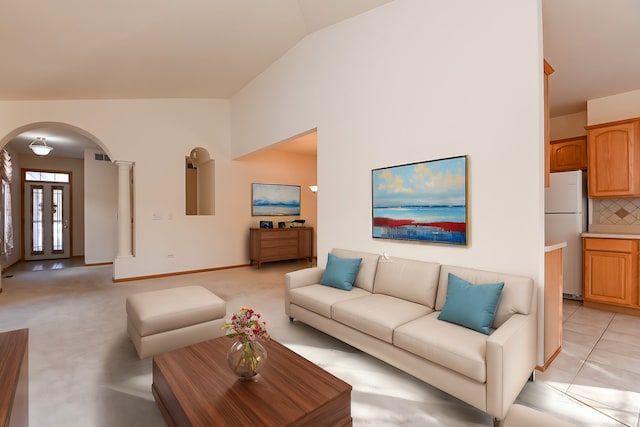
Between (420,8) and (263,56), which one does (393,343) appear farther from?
(263,56)

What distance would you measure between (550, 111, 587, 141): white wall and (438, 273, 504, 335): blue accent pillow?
4.33 m

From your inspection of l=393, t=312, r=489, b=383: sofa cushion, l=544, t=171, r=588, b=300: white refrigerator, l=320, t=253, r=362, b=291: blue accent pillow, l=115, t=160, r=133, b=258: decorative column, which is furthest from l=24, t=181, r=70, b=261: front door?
l=544, t=171, r=588, b=300: white refrigerator

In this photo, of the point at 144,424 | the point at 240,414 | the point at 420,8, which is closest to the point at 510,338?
the point at 240,414

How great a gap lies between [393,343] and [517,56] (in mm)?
2446

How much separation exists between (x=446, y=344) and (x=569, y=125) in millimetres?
5073

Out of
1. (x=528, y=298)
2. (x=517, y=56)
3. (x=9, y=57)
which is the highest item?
(x=9, y=57)

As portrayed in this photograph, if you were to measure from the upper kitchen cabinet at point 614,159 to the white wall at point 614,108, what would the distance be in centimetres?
30

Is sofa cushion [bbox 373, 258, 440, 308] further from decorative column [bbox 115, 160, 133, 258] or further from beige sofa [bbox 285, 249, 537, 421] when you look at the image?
decorative column [bbox 115, 160, 133, 258]

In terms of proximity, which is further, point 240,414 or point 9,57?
point 9,57

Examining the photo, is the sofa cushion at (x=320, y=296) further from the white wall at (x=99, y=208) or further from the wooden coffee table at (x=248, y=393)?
the white wall at (x=99, y=208)

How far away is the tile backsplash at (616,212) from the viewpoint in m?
4.20

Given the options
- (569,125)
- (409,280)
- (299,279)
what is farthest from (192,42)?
(569,125)

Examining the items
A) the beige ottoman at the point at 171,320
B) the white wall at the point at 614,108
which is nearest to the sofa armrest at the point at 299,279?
the beige ottoman at the point at 171,320

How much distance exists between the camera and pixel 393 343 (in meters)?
2.32
